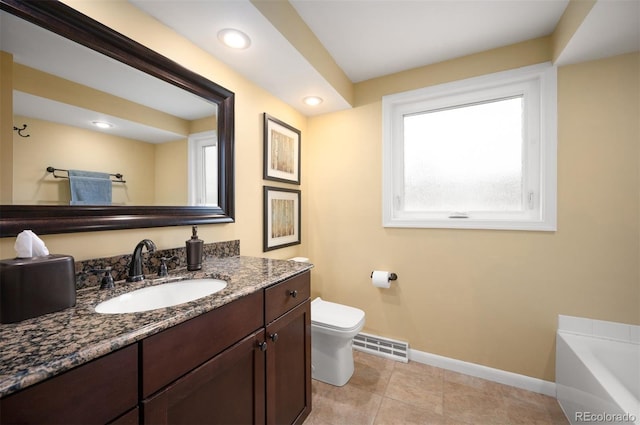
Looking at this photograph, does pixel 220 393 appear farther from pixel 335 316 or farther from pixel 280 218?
pixel 280 218

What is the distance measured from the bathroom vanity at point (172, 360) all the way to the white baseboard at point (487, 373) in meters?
1.15

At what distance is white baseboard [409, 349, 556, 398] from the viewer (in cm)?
169

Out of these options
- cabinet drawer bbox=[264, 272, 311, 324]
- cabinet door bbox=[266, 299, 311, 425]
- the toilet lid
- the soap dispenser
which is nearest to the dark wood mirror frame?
the soap dispenser

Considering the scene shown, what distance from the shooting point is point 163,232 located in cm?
129

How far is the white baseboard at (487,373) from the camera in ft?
5.56

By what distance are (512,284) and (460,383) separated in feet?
2.54

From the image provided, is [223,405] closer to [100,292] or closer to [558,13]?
[100,292]

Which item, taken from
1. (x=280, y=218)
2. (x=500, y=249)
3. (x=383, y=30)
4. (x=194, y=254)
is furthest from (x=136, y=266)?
(x=500, y=249)

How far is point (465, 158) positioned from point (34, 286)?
2.37 metres

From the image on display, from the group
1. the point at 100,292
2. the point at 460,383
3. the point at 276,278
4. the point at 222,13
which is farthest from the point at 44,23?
the point at 460,383

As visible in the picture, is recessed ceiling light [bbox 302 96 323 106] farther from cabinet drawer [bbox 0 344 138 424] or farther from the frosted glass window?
cabinet drawer [bbox 0 344 138 424]

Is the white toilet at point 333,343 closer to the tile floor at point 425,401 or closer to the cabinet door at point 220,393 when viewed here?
the tile floor at point 425,401

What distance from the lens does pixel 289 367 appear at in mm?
1260

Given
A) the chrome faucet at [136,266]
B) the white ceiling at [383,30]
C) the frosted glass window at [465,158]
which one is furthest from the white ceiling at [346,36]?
→ the chrome faucet at [136,266]
